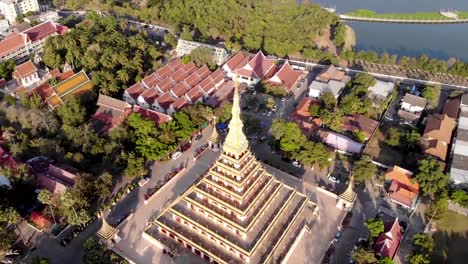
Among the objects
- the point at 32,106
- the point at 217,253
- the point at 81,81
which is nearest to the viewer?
the point at 217,253

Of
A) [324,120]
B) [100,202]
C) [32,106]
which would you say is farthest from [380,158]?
[32,106]

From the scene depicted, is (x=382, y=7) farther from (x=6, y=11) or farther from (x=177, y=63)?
(x=6, y=11)

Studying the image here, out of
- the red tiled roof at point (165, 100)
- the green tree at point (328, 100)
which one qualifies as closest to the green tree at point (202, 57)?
the red tiled roof at point (165, 100)

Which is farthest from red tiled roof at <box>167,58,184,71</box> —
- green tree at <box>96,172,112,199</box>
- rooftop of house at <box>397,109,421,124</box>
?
rooftop of house at <box>397,109,421,124</box>

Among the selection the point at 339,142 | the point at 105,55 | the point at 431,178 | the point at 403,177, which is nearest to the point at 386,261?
the point at 431,178

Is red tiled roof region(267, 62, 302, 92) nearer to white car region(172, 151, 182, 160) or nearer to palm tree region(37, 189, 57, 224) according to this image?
white car region(172, 151, 182, 160)

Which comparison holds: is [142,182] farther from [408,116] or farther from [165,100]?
[408,116]
